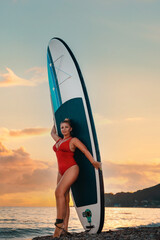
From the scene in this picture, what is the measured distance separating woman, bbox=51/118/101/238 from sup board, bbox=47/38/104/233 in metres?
0.19

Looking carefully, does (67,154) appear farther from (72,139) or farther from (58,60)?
(58,60)

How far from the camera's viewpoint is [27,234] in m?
12.0

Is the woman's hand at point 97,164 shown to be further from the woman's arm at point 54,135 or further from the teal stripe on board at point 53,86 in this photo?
the teal stripe on board at point 53,86

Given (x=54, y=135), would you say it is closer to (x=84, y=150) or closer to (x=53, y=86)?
(x=84, y=150)

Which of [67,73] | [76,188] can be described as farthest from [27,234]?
[67,73]

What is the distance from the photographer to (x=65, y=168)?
18.2ft

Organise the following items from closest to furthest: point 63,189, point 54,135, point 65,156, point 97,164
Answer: point 97,164, point 63,189, point 65,156, point 54,135

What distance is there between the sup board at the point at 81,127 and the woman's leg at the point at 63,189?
10.4 inches

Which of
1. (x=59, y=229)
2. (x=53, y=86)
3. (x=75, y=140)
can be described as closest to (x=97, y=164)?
(x=75, y=140)

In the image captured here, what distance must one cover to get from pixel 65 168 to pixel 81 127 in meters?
0.75

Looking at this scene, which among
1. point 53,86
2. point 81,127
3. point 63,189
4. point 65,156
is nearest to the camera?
point 63,189

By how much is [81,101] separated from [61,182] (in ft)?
4.73

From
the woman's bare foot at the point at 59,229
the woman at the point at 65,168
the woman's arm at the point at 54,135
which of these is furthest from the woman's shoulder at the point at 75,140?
the woman's bare foot at the point at 59,229

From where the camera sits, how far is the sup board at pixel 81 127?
550 centimetres
